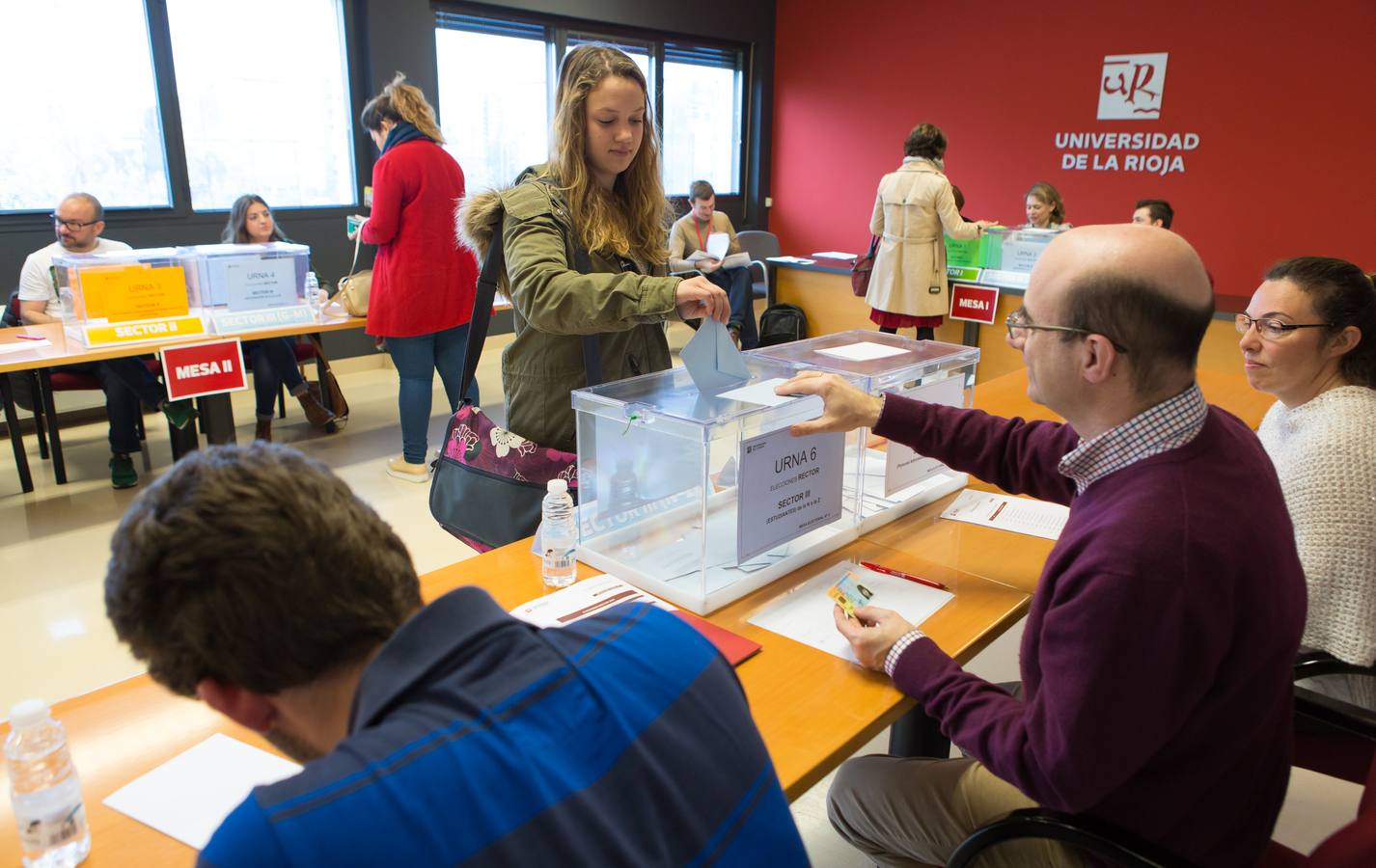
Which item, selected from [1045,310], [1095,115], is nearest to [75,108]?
[1045,310]

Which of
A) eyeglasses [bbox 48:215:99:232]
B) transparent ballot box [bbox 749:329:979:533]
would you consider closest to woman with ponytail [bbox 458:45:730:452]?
transparent ballot box [bbox 749:329:979:533]

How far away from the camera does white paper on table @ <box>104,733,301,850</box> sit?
105 centimetres

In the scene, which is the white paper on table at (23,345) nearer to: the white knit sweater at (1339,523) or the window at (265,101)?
Answer: the window at (265,101)

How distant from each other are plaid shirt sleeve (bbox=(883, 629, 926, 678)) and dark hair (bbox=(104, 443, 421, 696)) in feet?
2.66

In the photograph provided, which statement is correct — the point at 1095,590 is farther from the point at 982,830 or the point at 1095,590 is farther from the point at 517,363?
the point at 517,363

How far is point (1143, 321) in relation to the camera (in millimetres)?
1117

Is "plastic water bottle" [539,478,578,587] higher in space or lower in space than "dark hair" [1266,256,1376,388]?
lower

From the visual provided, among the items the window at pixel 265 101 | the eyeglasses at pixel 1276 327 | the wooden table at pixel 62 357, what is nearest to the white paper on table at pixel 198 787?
the eyeglasses at pixel 1276 327

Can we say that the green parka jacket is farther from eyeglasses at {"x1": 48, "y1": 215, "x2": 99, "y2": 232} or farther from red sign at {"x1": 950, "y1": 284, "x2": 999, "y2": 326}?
red sign at {"x1": 950, "y1": 284, "x2": 999, "y2": 326}

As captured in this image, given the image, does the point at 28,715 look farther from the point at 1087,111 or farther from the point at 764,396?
the point at 1087,111

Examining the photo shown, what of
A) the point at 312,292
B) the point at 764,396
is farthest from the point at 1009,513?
the point at 312,292

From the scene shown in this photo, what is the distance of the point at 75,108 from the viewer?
5141 mm

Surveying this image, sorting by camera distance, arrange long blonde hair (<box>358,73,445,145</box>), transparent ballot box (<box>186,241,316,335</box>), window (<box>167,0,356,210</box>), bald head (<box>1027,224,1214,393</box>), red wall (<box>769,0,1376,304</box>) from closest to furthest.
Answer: bald head (<box>1027,224,1214,393</box>) → long blonde hair (<box>358,73,445,145</box>) → transparent ballot box (<box>186,241,316,335</box>) → window (<box>167,0,356,210</box>) → red wall (<box>769,0,1376,304</box>)

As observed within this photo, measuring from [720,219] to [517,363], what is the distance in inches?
213
